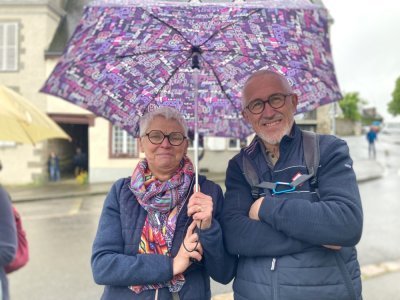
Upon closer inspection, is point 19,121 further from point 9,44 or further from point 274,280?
point 9,44

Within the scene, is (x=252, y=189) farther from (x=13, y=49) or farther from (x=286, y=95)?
(x=13, y=49)

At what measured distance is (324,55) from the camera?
216 cm

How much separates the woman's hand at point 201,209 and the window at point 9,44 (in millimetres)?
19364

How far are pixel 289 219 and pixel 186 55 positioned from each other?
1.25 m

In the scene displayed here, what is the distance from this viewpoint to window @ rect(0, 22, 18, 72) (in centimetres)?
Result: 1905

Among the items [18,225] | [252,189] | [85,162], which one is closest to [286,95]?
[252,189]

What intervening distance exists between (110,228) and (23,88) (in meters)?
18.8

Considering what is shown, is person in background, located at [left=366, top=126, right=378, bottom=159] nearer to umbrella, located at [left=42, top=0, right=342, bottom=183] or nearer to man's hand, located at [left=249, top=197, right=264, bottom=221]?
umbrella, located at [left=42, top=0, right=342, bottom=183]

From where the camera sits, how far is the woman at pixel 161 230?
2.07 meters

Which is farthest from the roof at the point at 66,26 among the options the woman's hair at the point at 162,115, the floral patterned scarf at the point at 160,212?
the floral patterned scarf at the point at 160,212

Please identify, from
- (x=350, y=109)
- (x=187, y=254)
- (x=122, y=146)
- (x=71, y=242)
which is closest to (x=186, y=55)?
(x=187, y=254)

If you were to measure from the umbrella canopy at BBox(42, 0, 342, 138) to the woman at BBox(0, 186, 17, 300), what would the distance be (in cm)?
73

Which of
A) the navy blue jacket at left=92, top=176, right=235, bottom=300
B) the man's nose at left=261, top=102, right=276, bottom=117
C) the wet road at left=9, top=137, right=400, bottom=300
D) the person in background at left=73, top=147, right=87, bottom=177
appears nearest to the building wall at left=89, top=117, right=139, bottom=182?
the person in background at left=73, top=147, right=87, bottom=177

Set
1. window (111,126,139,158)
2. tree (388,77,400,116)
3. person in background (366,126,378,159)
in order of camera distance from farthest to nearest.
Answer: tree (388,77,400,116) < person in background (366,126,378,159) < window (111,126,139,158)
